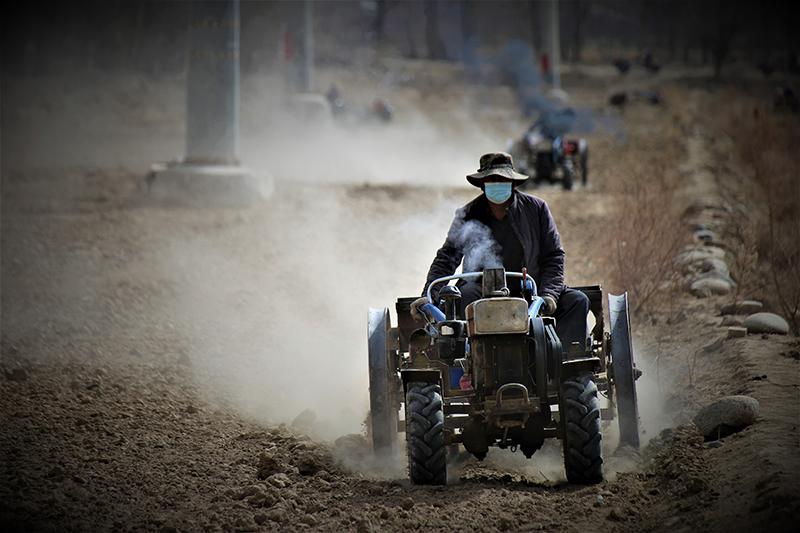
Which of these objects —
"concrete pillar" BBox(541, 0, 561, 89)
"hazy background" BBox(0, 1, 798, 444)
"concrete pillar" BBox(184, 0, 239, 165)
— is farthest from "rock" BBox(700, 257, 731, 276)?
"concrete pillar" BBox(541, 0, 561, 89)

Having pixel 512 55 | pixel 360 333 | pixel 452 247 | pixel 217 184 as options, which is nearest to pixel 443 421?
pixel 452 247

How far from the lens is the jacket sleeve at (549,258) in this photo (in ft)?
16.7

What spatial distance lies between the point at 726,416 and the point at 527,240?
176cm

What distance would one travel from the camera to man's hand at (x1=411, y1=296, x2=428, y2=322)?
4895 millimetres

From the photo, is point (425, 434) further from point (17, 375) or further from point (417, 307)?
point (17, 375)

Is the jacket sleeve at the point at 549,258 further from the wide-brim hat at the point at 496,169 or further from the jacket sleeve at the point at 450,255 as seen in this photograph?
the jacket sleeve at the point at 450,255

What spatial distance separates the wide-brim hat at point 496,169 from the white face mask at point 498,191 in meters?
0.07

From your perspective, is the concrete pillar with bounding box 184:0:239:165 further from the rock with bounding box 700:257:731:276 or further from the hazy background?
the rock with bounding box 700:257:731:276

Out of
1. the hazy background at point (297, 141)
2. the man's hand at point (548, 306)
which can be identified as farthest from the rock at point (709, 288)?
the man's hand at point (548, 306)

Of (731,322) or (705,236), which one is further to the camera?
(705,236)

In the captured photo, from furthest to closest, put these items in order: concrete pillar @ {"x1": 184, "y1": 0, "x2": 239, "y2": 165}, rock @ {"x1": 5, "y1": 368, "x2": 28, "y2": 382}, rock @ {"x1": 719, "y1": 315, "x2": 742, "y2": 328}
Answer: concrete pillar @ {"x1": 184, "y1": 0, "x2": 239, "y2": 165} < rock @ {"x1": 719, "y1": 315, "x2": 742, "y2": 328} < rock @ {"x1": 5, "y1": 368, "x2": 28, "y2": 382}

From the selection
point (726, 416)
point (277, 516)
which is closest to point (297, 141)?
point (726, 416)

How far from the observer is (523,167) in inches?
701

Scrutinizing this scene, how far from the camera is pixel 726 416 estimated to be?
16.6 feet
